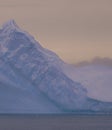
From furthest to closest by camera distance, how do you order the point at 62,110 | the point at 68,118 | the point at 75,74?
1. the point at 68,118
2. the point at 62,110
3. the point at 75,74

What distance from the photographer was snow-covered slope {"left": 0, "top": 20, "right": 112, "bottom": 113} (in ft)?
189

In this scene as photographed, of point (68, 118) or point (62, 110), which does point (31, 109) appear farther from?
point (68, 118)

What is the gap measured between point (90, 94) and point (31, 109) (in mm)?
3505

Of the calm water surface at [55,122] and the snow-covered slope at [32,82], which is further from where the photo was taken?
the snow-covered slope at [32,82]

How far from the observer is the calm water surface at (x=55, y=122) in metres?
53.5

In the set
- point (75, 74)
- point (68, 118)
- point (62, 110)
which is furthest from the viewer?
point (68, 118)

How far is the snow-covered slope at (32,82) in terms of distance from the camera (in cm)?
5756

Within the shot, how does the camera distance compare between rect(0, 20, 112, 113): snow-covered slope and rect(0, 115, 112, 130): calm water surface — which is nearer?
rect(0, 115, 112, 130): calm water surface

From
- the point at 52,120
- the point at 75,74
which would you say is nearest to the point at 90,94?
the point at 75,74

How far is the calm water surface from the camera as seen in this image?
2108 inches

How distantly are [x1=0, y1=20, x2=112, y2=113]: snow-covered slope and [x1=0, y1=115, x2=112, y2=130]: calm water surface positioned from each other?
0.71m

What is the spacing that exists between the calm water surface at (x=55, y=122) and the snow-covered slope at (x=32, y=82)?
71 cm

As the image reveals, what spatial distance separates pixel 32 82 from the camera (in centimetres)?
6006

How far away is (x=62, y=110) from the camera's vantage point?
196 ft
